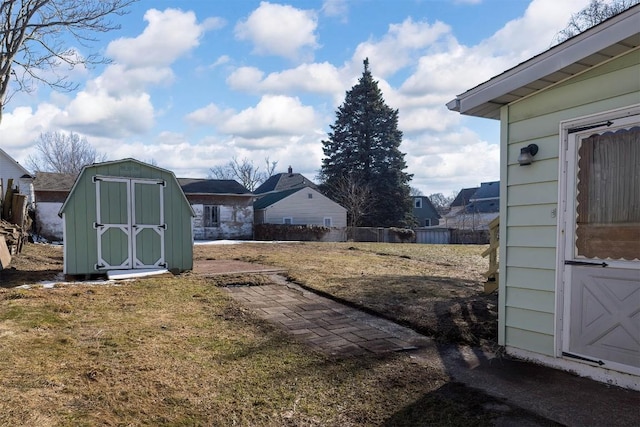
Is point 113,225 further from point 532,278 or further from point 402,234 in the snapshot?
point 402,234

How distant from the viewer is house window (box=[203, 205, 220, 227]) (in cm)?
2553

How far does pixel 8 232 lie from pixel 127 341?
27.7 feet

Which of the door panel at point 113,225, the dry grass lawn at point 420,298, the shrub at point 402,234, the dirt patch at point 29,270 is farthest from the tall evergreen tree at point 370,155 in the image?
the door panel at point 113,225

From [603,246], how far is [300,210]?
2668 centimetres

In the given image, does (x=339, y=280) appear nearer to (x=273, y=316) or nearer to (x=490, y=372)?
(x=273, y=316)

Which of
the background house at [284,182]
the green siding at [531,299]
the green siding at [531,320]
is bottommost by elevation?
the green siding at [531,320]

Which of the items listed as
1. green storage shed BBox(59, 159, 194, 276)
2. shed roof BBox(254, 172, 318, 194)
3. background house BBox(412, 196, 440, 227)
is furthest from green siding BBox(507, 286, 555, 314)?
background house BBox(412, 196, 440, 227)

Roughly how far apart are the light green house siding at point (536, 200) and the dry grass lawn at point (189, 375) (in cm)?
103

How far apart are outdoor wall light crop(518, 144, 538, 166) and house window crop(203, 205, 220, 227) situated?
2368 centimetres

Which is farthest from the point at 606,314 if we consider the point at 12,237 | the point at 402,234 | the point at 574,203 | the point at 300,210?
the point at 300,210

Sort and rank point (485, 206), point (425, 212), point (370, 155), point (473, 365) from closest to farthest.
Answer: point (473, 365), point (370, 155), point (485, 206), point (425, 212)

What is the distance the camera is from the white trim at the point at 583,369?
117 inches

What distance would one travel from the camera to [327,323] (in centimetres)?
499

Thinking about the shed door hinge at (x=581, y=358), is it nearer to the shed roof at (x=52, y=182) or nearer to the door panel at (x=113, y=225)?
the door panel at (x=113, y=225)
